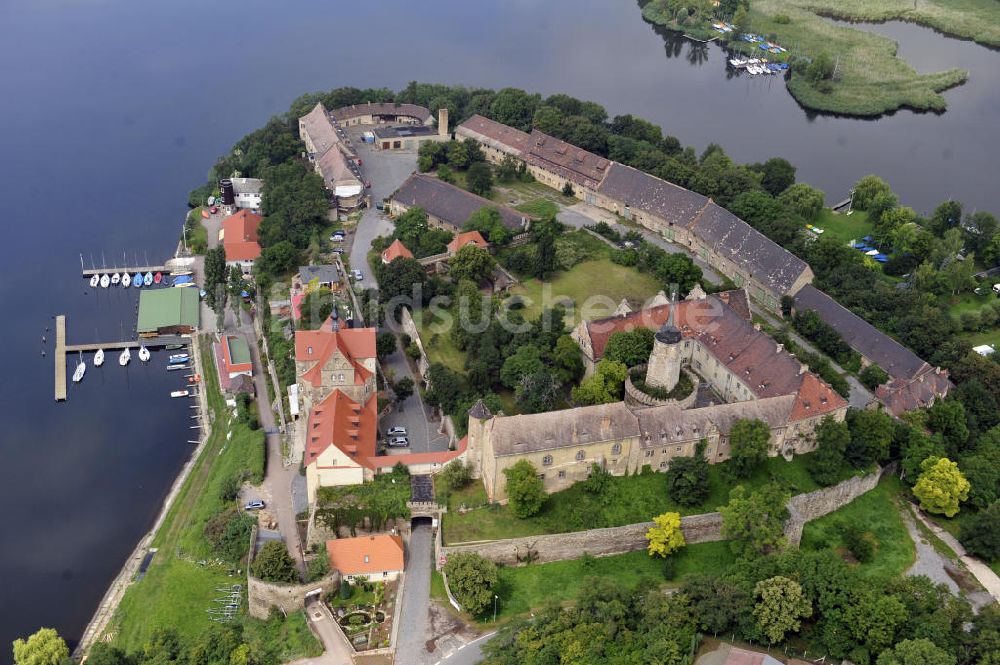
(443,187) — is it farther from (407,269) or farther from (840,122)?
(840,122)

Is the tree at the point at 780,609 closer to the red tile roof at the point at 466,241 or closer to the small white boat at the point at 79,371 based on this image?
the red tile roof at the point at 466,241

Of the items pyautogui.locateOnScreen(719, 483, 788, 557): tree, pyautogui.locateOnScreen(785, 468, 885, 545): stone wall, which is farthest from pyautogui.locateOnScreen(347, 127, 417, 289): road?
pyautogui.locateOnScreen(785, 468, 885, 545): stone wall

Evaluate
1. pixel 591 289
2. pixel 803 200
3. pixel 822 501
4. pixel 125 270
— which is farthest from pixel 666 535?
pixel 125 270

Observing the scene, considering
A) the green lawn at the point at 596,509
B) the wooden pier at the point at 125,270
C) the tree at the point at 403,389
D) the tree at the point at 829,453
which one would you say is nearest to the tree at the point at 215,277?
the wooden pier at the point at 125,270

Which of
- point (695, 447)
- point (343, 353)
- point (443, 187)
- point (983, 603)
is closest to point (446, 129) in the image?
point (443, 187)

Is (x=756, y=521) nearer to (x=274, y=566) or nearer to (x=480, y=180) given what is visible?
(x=274, y=566)

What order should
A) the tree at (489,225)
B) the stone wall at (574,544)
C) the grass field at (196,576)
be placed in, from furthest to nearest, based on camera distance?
1. the tree at (489,225)
2. the stone wall at (574,544)
3. the grass field at (196,576)

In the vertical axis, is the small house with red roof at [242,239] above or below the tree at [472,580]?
above
